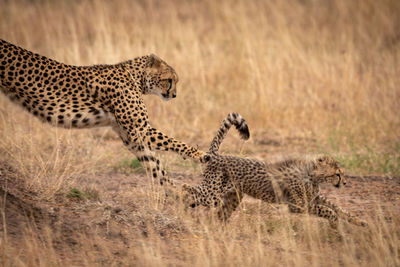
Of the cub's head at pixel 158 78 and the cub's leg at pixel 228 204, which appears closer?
the cub's leg at pixel 228 204

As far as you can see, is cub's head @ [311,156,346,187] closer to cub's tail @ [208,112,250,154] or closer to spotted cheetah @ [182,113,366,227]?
spotted cheetah @ [182,113,366,227]

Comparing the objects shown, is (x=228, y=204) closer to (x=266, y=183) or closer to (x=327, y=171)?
(x=266, y=183)

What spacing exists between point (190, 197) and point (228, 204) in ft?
0.90

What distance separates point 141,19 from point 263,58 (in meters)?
3.93

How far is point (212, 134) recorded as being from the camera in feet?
22.1

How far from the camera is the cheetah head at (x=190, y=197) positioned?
167 inches

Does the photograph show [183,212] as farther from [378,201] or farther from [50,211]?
[378,201]

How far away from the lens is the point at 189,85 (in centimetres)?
772

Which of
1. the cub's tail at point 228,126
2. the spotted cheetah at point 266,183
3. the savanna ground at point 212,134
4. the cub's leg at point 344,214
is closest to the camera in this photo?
the savanna ground at point 212,134

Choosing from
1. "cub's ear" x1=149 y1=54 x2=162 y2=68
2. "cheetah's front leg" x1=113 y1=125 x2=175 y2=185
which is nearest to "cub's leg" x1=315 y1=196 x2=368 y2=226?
"cheetah's front leg" x1=113 y1=125 x2=175 y2=185

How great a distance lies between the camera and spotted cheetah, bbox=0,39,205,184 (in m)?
4.26

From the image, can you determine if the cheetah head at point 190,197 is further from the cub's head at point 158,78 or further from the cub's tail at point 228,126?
the cub's head at point 158,78

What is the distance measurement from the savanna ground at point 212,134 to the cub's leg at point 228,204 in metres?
0.10

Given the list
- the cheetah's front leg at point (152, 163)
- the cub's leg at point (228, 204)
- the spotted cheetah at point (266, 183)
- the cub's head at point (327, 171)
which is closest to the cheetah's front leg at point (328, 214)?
the spotted cheetah at point (266, 183)
